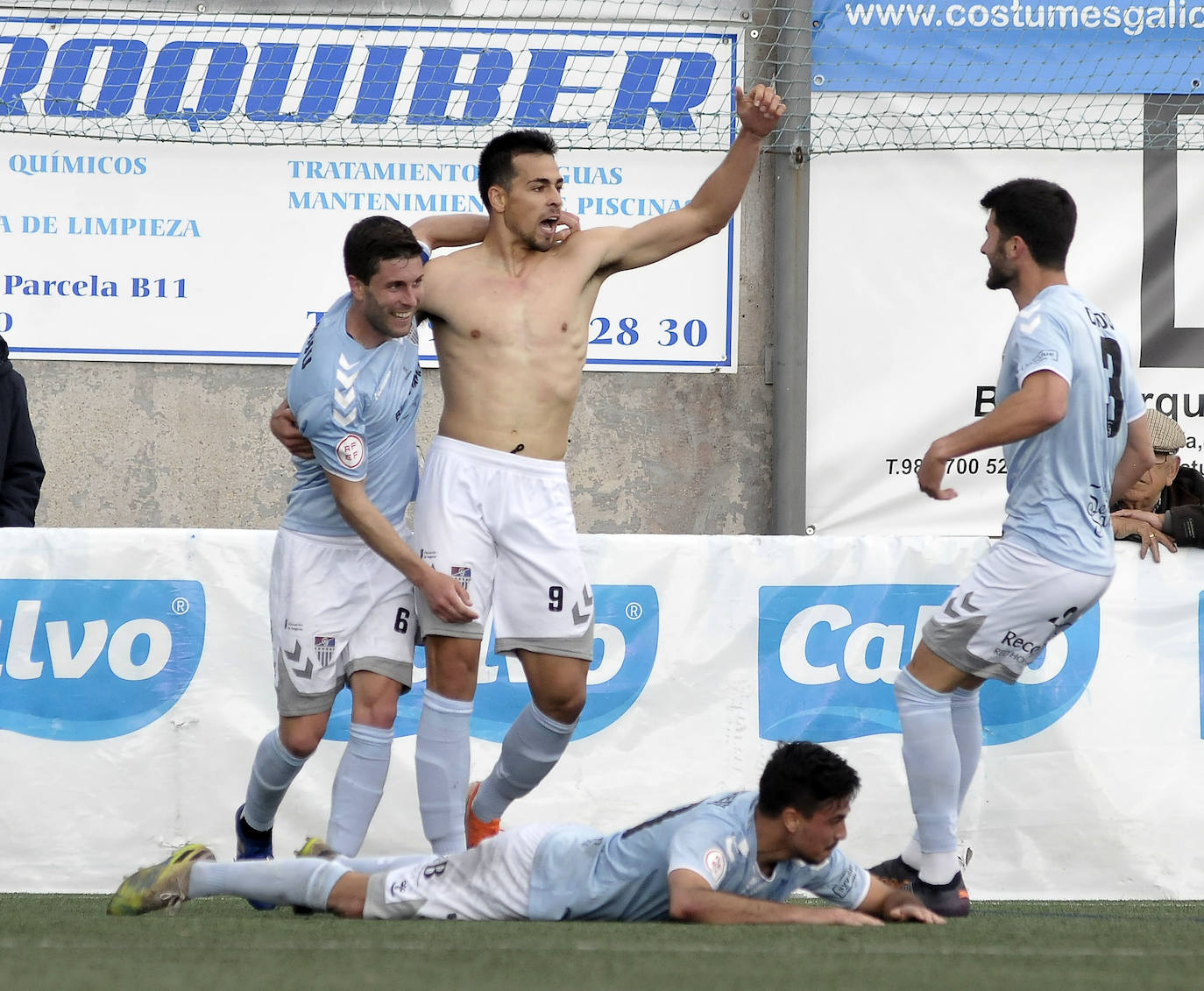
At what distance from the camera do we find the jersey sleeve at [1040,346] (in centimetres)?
400

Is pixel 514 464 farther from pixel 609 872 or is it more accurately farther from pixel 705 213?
pixel 609 872

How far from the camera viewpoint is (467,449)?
425cm

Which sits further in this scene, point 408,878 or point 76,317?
point 76,317

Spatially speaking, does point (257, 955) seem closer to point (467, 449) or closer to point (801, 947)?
point (801, 947)

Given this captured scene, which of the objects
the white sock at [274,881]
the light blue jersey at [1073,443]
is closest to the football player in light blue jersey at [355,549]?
the white sock at [274,881]

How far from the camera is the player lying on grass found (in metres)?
3.45

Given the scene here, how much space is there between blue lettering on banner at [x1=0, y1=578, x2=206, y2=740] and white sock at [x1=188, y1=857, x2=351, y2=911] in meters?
1.95

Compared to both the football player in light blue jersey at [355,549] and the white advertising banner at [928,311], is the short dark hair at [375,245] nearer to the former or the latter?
the football player in light blue jersey at [355,549]

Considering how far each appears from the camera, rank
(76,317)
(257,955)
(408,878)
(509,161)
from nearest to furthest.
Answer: (257,955) → (408,878) → (509,161) → (76,317)

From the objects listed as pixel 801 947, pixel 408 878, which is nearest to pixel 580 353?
pixel 408 878

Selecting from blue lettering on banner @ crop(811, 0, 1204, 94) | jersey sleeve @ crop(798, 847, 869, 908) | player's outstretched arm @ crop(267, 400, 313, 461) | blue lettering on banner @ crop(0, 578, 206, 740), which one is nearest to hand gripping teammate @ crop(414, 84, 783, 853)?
player's outstretched arm @ crop(267, 400, 313, 461)

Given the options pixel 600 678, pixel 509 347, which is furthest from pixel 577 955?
pixel 600 678

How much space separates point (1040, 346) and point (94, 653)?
3.41 metres

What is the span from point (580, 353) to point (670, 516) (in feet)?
10.0
